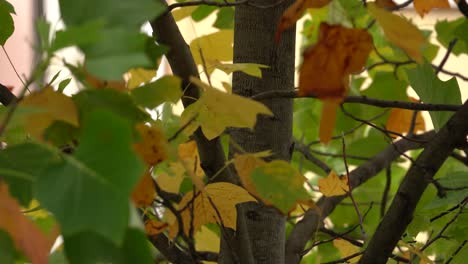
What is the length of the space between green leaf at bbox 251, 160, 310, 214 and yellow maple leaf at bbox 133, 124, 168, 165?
0.03 meters

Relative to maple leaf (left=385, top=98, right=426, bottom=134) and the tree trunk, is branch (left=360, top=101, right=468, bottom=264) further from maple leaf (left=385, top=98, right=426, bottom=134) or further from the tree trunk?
maple leaf (left=385, top=98, right=426, bottom=134)

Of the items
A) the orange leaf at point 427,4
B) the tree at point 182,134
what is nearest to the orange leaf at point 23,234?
the tree at point 182,134

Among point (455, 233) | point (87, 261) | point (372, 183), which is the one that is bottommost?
point (372, 183)

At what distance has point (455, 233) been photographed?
0.33 m

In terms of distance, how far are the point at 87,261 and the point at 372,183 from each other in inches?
19.3

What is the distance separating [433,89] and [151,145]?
14 cm

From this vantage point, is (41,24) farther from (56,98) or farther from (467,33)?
(467,33)

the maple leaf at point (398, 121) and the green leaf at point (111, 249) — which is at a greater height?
the green leaf at point (111, 249)

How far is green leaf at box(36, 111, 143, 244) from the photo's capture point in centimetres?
12

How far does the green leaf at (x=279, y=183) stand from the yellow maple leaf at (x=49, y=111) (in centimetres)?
6

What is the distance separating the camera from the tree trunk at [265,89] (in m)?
0.32

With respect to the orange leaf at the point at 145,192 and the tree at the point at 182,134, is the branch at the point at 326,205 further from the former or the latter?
the orange leaf at the point at 145,192

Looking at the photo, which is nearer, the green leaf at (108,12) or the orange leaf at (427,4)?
the green leaf at (108,12)

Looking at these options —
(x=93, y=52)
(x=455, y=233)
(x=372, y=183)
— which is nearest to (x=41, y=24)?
(x=93, y=52)
